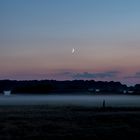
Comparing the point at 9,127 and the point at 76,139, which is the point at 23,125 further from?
the point at 76,139

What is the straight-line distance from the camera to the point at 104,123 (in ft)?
155

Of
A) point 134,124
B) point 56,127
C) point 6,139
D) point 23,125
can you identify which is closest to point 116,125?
point 134,124

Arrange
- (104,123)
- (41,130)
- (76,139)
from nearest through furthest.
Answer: (76,139), (41,130), (104,123)

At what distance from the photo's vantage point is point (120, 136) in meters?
36.6

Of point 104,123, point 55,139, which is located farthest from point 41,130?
point 104,123

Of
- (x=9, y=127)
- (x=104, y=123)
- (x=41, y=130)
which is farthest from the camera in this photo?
(x=104, y=123)

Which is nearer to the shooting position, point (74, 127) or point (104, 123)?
point (74, 127)

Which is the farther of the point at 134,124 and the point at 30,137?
the point at 134,124

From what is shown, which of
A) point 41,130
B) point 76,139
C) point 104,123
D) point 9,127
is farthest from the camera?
point 104,123

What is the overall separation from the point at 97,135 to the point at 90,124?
8.97m

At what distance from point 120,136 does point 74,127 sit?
7.46 metres

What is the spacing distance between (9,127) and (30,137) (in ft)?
25.8

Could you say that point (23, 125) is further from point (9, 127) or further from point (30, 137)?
point (30, 137)

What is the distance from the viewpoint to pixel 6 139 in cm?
3528
